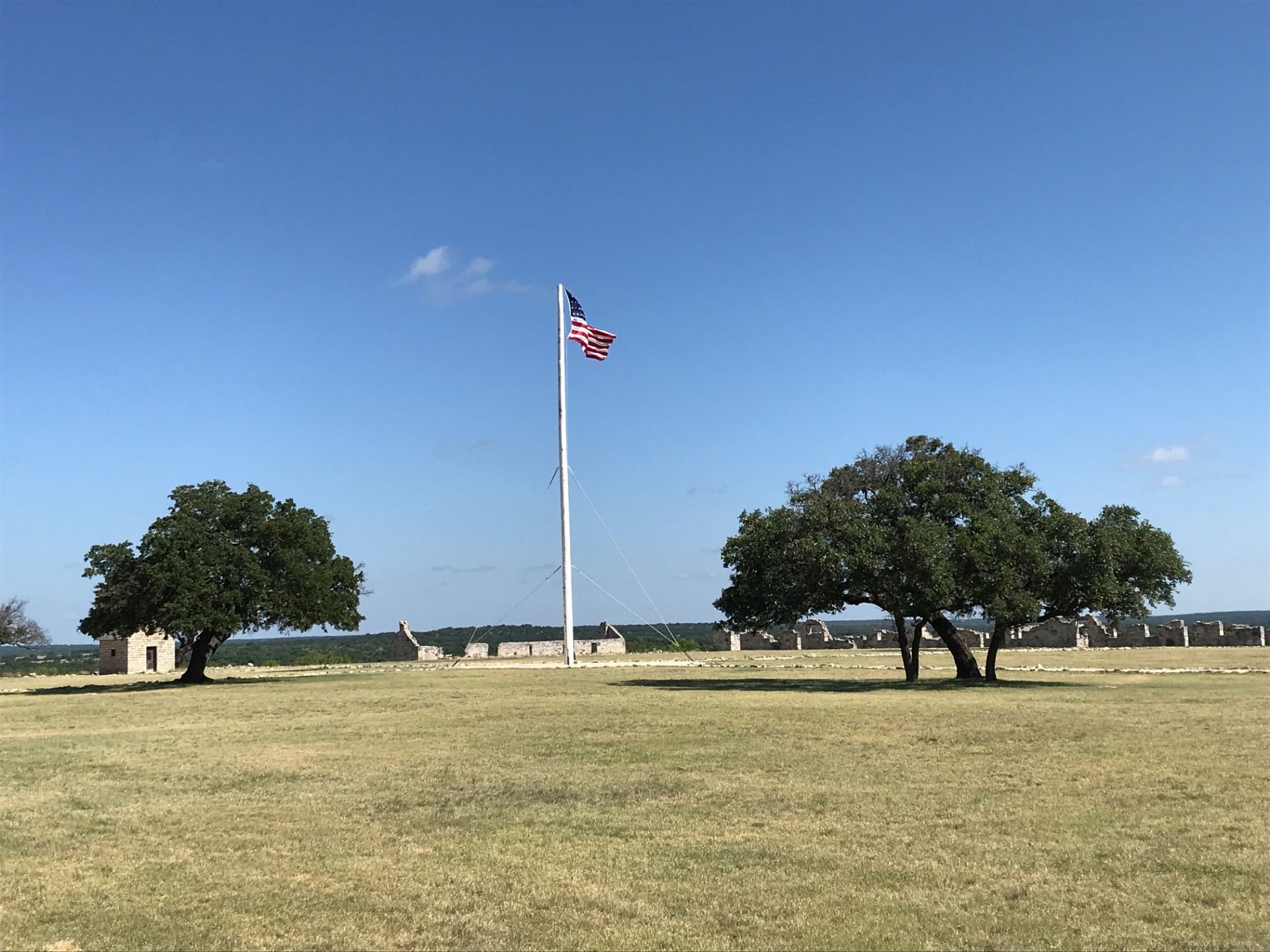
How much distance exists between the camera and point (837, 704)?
21.8 m

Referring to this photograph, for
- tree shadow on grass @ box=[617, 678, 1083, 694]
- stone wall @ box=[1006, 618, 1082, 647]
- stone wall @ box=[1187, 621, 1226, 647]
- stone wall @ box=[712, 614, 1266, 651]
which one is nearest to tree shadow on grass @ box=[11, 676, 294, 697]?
tree shadow on grass @ box=[617, 678, 1083, 694]

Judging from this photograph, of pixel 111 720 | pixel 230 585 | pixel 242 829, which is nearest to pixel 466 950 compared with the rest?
pixel 242 829

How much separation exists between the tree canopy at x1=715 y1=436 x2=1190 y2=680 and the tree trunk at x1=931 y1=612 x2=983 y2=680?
0.04 metres

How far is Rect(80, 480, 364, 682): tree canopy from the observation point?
35062 millimetres

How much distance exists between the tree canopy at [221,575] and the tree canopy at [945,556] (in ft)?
52.7

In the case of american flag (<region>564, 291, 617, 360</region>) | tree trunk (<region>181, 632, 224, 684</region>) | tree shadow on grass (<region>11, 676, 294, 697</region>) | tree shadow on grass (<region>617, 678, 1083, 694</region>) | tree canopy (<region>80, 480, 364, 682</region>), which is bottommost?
tree shadow on grass (<region>617, 678, 1083, 694</region>)

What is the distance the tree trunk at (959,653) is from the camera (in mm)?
30422

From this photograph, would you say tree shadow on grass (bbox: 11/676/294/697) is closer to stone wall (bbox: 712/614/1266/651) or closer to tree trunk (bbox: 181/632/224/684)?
tree trunk (bbox: 181/632/224/684)

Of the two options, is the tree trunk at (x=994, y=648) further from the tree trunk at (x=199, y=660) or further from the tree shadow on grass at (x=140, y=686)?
the tree trunk at (x=199, y=660)

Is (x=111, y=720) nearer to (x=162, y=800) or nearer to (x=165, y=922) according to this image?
(x=162, y=800)

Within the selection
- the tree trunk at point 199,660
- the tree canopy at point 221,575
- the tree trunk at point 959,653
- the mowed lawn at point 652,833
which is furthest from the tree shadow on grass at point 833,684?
the tree trunk at point 199,660

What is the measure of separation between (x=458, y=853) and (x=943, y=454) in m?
24.9

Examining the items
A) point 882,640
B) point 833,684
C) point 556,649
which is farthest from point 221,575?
point 882,640

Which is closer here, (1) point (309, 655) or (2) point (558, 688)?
(2) point (558, 688)
